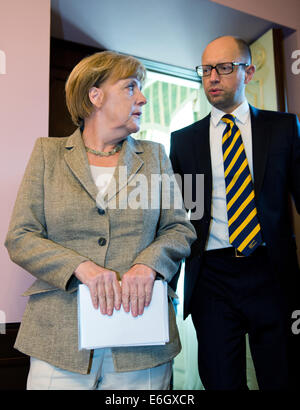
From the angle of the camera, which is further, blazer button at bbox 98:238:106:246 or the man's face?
the man's face

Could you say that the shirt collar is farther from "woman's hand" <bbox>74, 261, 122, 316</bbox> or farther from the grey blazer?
"woman's hand" <bbox>74, 261, 122, 316</bbox>

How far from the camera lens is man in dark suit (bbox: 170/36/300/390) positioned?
1642 millimetres

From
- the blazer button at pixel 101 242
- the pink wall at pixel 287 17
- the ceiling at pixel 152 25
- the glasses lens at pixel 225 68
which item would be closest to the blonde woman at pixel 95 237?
the blazer button at pixel 101 242

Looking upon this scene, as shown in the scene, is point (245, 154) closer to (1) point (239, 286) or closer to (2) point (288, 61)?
(1) point (239, 286)

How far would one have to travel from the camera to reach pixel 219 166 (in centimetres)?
179

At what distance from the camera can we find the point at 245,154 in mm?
1751

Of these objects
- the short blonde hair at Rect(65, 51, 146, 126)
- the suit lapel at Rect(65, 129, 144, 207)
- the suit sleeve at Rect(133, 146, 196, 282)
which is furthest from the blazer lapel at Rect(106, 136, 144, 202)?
the short blonde hair at Rect(65, 51, 146, 126)

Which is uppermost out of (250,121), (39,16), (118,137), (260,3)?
(260,3)

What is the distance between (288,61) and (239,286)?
73.1 inches

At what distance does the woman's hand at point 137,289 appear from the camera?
1.12 metres

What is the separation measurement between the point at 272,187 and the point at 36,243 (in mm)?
999

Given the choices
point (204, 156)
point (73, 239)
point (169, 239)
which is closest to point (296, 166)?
point (204, 156)

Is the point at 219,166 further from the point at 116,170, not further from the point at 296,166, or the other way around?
the point at 116,170
